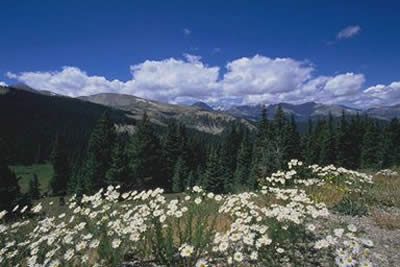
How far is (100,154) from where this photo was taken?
30938 mm

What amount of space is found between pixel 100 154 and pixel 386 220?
29899mm

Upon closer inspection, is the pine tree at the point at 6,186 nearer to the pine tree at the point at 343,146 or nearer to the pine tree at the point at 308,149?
the pine tree at the point at 308,149

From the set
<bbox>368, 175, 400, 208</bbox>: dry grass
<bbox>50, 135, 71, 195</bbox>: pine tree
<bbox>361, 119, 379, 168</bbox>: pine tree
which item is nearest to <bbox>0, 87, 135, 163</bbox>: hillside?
<bbox>50, 135, 71, 195</bbox>: pine tree

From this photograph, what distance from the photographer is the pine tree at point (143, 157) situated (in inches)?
1266

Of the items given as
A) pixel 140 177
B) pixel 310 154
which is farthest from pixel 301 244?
pixel 310 154

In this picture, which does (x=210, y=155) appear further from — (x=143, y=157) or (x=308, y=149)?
(x=308, y=149)

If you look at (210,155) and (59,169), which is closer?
(210,155)

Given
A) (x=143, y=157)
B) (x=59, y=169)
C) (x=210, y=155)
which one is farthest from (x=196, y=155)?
(x=59, y=169)

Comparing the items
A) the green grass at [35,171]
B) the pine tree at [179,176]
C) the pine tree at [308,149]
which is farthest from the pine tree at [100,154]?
the green grass at [35,171]

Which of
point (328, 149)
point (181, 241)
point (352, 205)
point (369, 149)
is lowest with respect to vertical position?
point (369, 149)

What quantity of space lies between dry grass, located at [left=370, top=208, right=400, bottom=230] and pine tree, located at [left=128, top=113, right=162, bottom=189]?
27774mm

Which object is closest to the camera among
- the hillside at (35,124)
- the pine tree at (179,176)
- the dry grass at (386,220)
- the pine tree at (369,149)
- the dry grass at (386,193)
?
the dry grass at (386,220)

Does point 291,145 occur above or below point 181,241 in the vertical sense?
below

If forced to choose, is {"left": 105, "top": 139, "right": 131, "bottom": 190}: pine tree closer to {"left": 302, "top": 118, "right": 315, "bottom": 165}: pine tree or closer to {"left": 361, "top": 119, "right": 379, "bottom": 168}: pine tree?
{"left": 302, "top": 118, "right": 315, "bottom": 165}: pine tree
